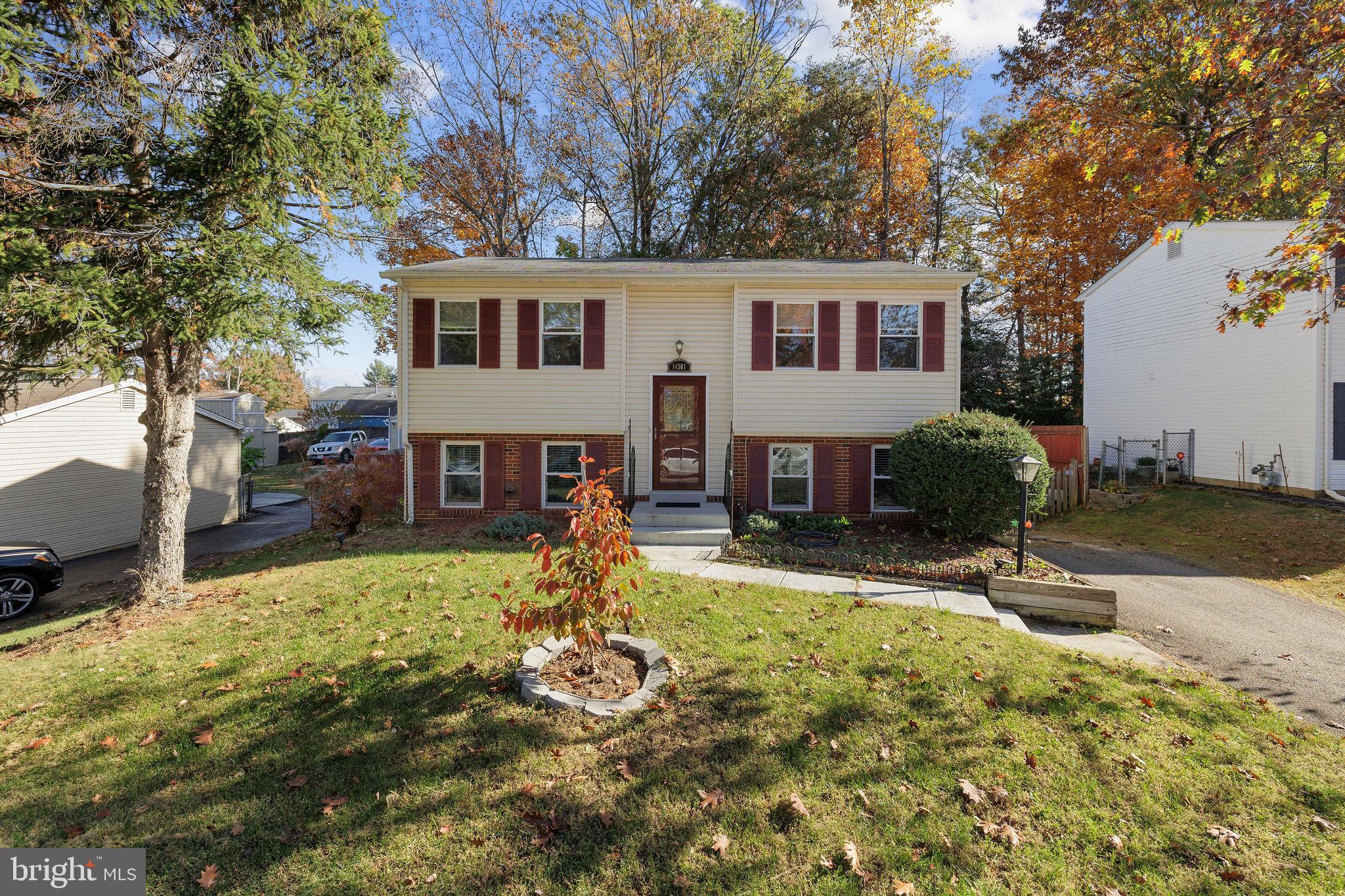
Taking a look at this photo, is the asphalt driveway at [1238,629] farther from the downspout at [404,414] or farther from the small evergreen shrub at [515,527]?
the downspout at [404,414]

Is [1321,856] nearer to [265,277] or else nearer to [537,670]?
[537,670]

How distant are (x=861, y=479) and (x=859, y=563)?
3531 mm

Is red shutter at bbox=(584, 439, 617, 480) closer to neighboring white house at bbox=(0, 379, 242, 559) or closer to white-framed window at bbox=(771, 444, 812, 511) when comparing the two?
white-framed window at bbox=(771, 444, 812, 511)

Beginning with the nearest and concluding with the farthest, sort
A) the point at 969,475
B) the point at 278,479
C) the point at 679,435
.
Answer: the point at 969,475, the point at 679,435, the point at 278,479

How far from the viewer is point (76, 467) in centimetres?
1257

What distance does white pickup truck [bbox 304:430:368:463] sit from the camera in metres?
28.5

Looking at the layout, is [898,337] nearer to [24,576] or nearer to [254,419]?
[24,576]

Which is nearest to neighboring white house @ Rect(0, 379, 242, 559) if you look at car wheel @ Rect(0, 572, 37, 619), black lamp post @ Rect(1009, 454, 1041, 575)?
car wheel @ Rect(0, 572, 37, 619)

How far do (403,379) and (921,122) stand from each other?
22457mm

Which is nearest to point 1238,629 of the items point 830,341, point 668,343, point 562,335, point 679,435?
point 830,341

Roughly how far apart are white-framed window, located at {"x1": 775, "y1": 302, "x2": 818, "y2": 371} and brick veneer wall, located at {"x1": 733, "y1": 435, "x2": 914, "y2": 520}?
1.51m

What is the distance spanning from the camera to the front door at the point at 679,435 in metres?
11.4

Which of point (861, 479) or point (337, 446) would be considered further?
point (337, 446)

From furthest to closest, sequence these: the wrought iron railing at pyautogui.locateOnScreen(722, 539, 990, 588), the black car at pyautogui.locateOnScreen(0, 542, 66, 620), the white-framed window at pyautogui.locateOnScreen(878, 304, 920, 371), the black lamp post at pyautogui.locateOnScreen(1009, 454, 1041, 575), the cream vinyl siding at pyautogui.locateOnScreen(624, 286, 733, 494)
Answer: the cream vinyl siding at pyautogui.locateOnScreen(624, 286, 733, 494), the white-framed window at pyautogui.locateOnScreen(878, 304, 920, 371), the black car at pyautogui.locateOnScreen(0, 542, 66, 620), the wrought iron railing at pyautogui.locateOnScreen(722, 539, 990, 588), the black lamp post at pyautogui.locateOnScreen(1009, 454, 1041, 575)
